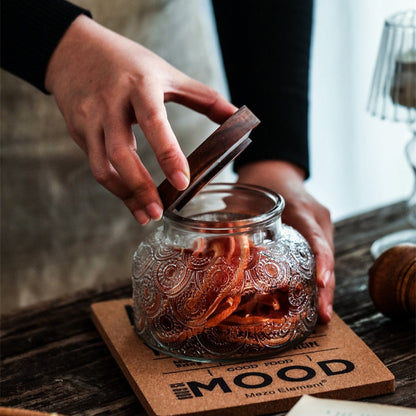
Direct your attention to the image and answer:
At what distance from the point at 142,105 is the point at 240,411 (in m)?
0.32

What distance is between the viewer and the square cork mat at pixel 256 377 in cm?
59

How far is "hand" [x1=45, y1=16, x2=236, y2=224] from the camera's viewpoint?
66cm

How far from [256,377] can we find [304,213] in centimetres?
26

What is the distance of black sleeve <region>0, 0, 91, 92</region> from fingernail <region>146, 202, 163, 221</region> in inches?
10.9

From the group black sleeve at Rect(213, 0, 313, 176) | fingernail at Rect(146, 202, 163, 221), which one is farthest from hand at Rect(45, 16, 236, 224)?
black sleeve at Rect(213, 0, 313, 176)

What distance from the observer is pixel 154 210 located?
0.65 metres

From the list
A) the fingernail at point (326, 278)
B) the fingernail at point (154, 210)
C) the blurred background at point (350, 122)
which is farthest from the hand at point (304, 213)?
the blurred background at point (350, 122)

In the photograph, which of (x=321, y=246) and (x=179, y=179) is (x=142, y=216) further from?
(x=321, y=246)

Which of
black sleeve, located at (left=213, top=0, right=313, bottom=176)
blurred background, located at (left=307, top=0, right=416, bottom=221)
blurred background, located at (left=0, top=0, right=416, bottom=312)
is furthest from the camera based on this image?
blurred background, located at (left=307, top=0, right=416, bottom=221)

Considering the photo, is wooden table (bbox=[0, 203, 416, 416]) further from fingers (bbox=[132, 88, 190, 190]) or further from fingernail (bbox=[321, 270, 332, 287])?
fingers (bbox=[132, 88, 190, 190])

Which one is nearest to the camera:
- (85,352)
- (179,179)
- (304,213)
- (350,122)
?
(179,179)

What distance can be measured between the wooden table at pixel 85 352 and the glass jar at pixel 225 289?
7cm

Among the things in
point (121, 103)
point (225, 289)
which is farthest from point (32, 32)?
point (225, 289)

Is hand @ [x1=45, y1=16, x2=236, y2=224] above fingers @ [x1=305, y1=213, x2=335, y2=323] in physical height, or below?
above
